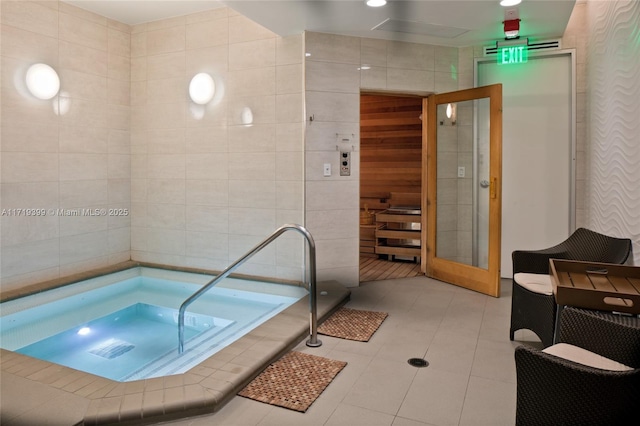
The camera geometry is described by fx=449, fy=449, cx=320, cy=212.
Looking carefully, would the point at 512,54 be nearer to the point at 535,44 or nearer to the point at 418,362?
the point at 535,44

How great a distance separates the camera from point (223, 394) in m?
2.48

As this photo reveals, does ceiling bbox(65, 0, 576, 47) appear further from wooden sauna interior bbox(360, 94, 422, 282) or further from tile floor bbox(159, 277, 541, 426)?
tile floor bbox(159, 277, 541, 426)

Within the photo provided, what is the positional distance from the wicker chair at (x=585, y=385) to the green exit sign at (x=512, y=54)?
11.8 feet

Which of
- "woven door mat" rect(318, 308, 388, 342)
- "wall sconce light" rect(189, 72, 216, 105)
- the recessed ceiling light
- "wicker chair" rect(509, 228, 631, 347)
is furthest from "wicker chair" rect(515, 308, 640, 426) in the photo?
"wall sconce light" rect(189, 72, 216, 105)

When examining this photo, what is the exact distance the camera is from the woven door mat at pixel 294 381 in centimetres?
254

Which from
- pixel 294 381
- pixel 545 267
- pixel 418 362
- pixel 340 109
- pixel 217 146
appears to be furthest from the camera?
pixel 217 146

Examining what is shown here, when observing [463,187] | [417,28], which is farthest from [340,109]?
[463,187]

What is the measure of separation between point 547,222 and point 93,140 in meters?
5.43

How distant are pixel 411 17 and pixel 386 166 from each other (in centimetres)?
331

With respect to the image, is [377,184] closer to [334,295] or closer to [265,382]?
[334,295]

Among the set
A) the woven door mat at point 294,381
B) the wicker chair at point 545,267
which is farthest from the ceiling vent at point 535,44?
the woven door mat at point 294,381

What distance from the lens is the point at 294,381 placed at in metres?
2.75

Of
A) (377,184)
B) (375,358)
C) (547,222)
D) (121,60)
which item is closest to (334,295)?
(375,358)

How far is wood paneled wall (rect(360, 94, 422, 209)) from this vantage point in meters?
7.14
